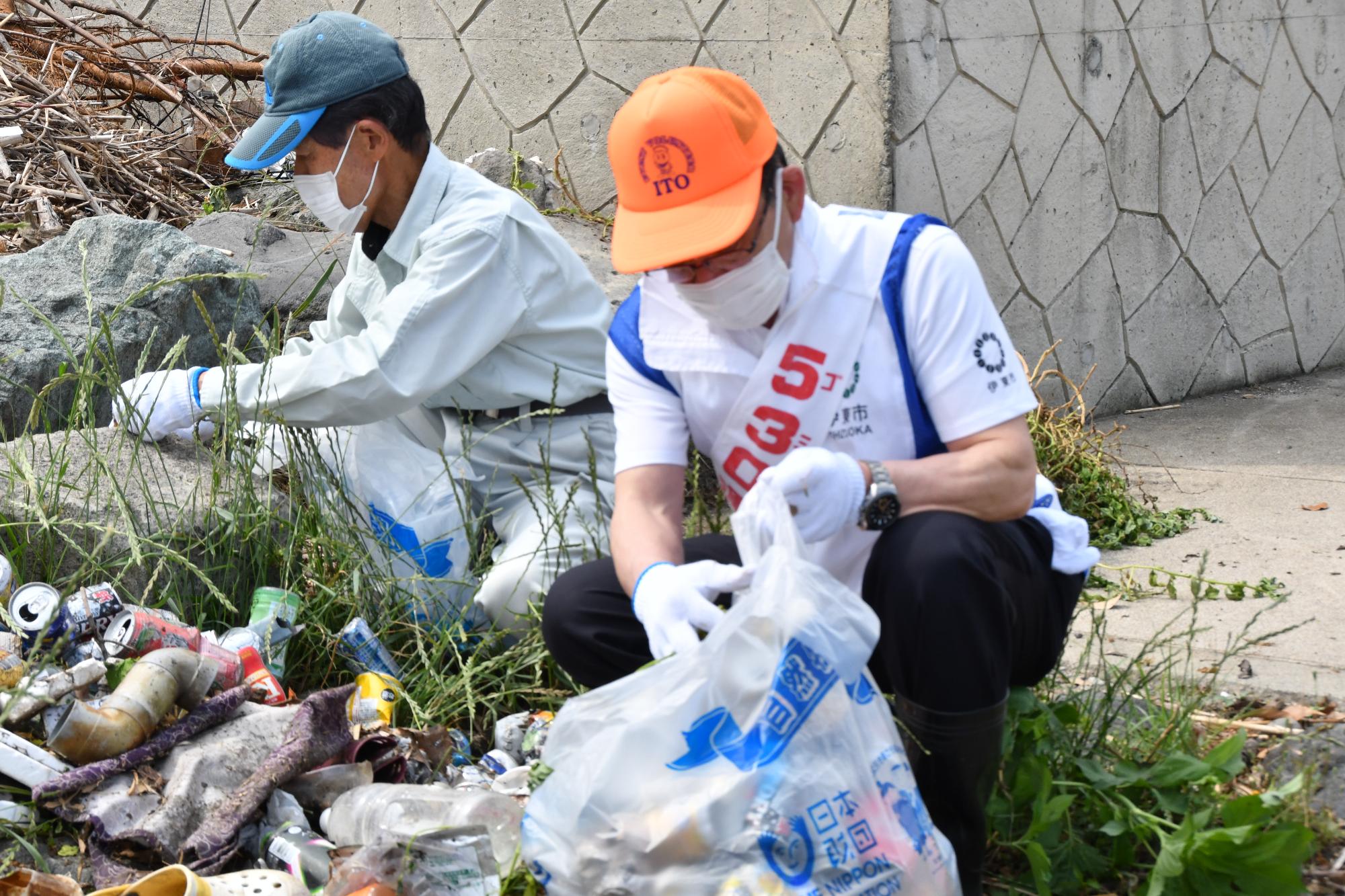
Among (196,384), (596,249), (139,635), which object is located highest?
(196,384)

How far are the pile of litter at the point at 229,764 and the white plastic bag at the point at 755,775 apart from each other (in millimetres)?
338

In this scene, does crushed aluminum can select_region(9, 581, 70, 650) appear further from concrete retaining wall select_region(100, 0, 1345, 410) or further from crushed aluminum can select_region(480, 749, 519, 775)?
concrete retaining wall select_region(100, 0, 1345, 410)

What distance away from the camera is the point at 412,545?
2.80 m

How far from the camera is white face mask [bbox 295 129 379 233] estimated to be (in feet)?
9.25

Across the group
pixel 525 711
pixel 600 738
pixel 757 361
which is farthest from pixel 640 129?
pixel 525 711

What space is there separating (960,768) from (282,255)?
283 cm

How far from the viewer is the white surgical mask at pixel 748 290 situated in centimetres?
183

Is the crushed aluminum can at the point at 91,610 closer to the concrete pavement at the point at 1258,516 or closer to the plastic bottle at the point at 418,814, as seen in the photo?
the plastic bottle at the point at 418,814

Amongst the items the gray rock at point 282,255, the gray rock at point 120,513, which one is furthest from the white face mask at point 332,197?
the gray rock at point 282,255

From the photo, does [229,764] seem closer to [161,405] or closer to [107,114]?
[161,405]

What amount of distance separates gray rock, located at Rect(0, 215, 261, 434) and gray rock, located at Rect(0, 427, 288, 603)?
1.23ft

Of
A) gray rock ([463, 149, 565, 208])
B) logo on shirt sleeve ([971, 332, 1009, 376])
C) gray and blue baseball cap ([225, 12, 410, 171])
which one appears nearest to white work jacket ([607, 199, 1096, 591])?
logo on shirt sleeve ([971, 332, 1009, 376])

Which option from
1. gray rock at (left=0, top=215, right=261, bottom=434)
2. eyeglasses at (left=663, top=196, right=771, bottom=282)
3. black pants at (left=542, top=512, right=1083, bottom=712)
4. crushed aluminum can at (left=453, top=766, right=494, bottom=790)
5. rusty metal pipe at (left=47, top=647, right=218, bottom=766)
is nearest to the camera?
black pants at (left=542, top=512, right=1083, bottom=712)

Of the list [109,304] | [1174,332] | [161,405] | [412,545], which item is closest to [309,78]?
[161,405]
